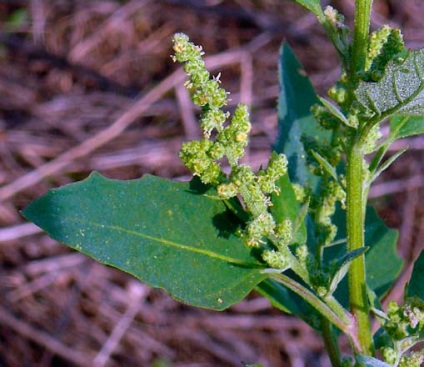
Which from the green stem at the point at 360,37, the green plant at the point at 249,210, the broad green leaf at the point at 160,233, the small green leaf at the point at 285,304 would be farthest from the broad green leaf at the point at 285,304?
the green stem at the point at 360,37

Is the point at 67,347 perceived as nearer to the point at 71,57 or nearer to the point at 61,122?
the point at 61,122

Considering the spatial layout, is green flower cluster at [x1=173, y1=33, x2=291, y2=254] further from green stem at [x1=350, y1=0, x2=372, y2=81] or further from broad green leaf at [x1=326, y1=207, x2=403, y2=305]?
broad green leaf at [x1=326, y1=207, x2=403, y2=305]

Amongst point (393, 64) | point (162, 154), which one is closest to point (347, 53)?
point (393, 64)

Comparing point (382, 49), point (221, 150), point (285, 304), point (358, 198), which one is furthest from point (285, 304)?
point (382, 49)

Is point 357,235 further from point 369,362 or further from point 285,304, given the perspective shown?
point 285,304

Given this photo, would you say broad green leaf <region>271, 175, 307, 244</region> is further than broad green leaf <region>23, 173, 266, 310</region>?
Yes

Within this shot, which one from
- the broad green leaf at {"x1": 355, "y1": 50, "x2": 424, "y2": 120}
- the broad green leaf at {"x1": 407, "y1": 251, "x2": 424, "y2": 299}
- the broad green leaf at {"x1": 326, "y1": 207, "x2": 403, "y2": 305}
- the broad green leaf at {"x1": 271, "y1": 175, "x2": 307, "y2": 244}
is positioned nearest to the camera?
the broad green leaf at {"x1": 355, "y1": 50, "x2": 424, "y2": 120}

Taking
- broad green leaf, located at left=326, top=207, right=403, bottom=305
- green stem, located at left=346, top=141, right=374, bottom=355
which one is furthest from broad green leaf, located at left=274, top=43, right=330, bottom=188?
green stem, located at left=346, top=141, right=374, bottom=355
